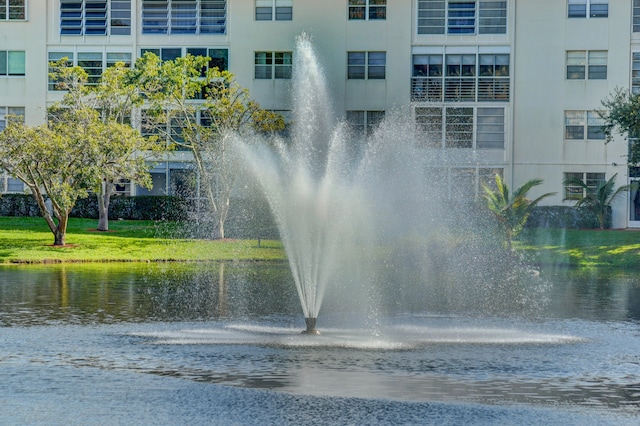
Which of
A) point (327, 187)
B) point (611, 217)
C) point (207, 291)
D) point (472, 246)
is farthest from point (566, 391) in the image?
point (611, 217)

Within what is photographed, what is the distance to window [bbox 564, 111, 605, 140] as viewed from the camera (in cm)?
5984

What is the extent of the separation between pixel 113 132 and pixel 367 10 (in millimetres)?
20539

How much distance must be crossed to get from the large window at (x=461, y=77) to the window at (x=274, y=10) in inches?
277

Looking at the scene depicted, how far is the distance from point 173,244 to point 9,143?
774 cm

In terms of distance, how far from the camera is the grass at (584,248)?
146ft

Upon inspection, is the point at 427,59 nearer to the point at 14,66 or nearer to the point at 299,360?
the point at 14,66

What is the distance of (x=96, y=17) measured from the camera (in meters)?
62.1

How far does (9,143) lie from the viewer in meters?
42.9

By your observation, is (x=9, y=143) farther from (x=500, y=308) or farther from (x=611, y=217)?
(x=611, y=217)

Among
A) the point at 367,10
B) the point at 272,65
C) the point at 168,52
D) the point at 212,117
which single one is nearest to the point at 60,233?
the point at 212,117

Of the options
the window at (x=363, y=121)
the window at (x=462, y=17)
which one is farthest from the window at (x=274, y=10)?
the window at (x=462, y=17)

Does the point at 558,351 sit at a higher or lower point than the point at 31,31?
lower

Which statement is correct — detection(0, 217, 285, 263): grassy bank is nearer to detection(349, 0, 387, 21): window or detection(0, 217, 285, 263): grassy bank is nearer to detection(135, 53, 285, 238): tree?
detection(135, 53, 285, 238): tree

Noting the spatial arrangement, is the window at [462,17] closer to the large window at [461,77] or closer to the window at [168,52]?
the large window at [461,77]
